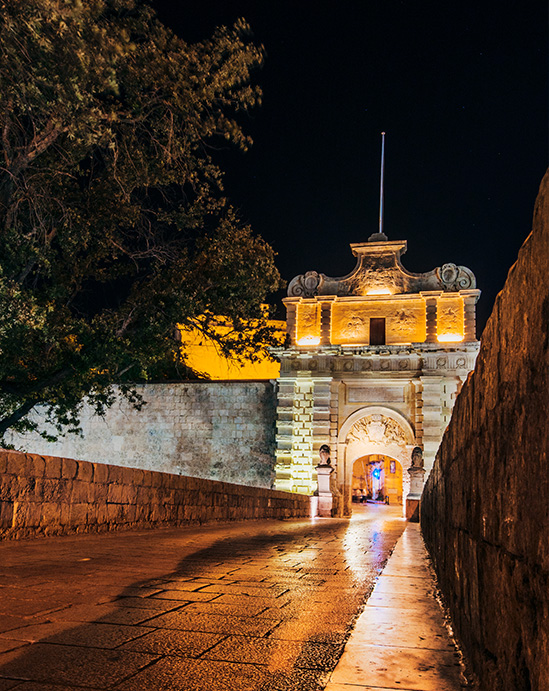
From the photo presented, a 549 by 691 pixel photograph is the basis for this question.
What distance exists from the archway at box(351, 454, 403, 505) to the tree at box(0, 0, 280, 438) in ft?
93.7

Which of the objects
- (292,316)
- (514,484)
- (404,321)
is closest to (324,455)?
(292,316)

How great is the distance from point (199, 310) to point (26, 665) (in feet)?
29.5

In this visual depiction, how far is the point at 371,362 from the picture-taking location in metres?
22.7

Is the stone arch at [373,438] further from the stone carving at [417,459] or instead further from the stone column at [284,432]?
the stone carving at [417,459]

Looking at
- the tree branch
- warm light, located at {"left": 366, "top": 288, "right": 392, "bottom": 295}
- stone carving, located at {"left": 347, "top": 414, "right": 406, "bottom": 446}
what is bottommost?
the tree branch

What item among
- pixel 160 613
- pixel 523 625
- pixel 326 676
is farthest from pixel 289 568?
pixel 523 625

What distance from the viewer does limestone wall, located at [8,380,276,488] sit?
75.3 ft

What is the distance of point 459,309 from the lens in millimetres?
22391

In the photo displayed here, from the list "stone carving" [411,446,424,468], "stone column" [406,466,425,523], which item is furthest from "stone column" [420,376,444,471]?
"stone column" [406,466,425,523]

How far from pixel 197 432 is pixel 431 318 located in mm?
10081

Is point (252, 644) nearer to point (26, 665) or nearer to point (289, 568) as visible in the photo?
point (26, 665)

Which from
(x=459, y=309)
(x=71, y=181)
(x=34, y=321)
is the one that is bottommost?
(x=34, y=321)

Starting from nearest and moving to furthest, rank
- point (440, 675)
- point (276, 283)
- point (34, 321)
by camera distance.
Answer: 1. point (440, 675)
2. point (34, 321)
3. point (276, 283)

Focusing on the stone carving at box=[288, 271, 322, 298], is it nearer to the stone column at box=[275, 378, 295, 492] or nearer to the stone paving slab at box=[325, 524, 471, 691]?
the stone column at box=[275, 378, 295, 492]
